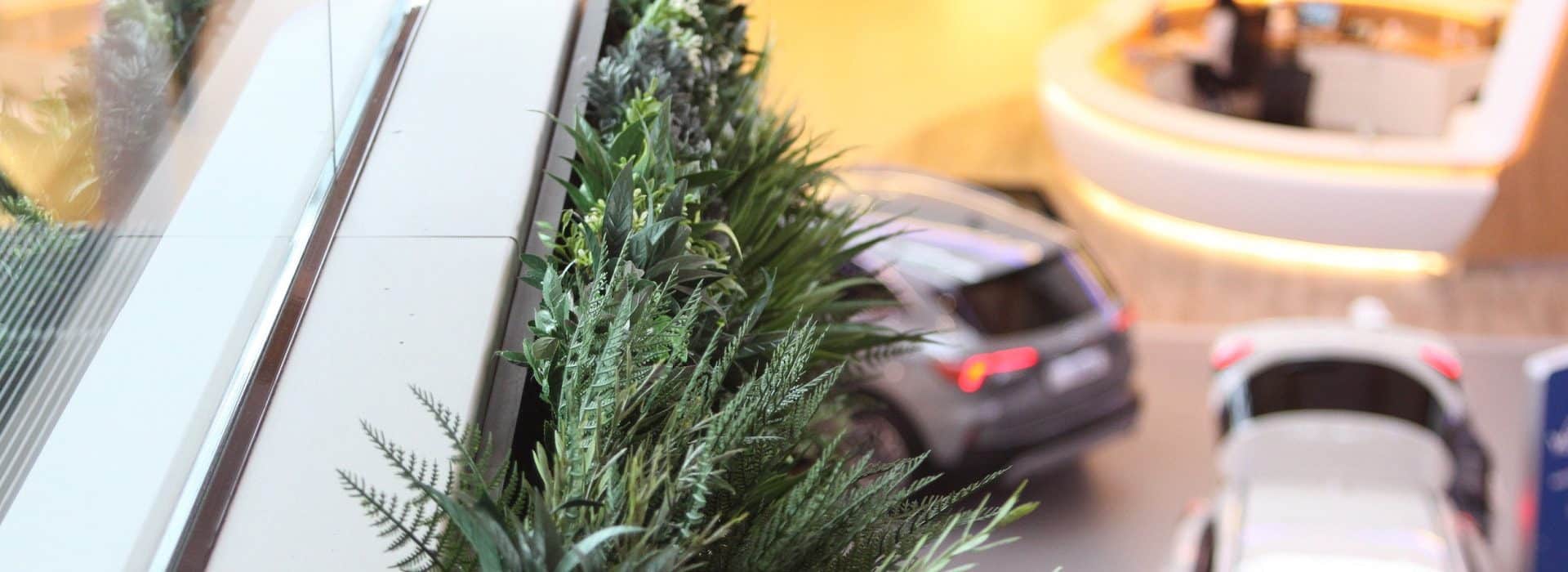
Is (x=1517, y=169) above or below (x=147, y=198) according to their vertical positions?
below

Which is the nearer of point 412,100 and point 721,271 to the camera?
point 721,271

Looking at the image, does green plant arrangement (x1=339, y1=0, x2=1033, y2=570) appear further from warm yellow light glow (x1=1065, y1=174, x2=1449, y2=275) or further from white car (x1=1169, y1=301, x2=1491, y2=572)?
warm yellow light glow (x1=1065, y1=174, x2=1449, y2=275)

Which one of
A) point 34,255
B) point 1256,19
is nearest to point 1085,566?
point 34,255

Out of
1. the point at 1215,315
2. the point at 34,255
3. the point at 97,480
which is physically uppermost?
Answer: the point at 34,255

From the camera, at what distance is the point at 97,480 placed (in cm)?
142

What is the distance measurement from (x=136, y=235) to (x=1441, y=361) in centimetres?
453

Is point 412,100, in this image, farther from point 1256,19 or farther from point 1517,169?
point 1256,19

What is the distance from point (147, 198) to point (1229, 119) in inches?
282

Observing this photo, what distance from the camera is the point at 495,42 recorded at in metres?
2.37

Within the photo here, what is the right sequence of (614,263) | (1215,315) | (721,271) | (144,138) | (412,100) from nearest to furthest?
(614,263), (721,271), (144,138), (412,100), (1215,315)

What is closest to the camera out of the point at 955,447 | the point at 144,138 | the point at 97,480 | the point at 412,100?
the point at 97,480


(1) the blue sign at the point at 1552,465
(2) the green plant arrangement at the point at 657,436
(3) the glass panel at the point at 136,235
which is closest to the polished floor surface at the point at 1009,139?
(1) the blue sign at the point at 1552,465

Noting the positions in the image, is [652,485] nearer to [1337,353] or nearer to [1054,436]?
[1337,353]

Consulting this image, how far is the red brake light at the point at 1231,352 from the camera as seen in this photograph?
5.08 m
